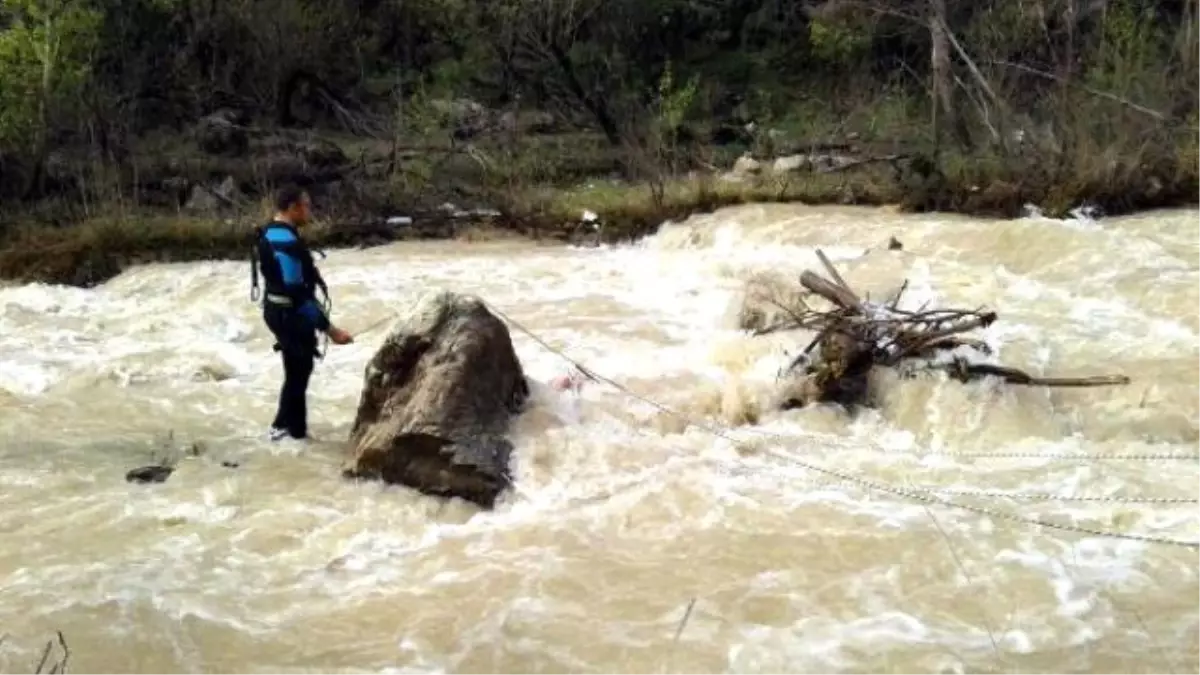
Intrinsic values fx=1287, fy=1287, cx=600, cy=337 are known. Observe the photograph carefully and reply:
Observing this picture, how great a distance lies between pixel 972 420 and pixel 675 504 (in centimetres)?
235

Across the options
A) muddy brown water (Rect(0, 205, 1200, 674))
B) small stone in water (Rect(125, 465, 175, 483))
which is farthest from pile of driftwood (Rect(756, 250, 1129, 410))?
small stone in water (Rect(125, 465, 175, 483))

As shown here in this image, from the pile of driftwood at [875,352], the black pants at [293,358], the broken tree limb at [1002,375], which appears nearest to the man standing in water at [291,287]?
the black pants at [293,358]

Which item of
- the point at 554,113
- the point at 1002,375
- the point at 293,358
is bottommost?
the point at 1002,375

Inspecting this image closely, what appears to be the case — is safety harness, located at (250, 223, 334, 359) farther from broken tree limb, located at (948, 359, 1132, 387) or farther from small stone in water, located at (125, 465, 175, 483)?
broken tree limb, located at (948, 359, 1132, 387)

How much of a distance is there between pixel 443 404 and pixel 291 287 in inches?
47.9

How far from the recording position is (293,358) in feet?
26.2

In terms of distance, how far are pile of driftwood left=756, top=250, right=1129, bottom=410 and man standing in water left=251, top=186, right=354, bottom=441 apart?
3142 mm

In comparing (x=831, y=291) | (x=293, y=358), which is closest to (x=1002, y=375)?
(x=831, y=291)

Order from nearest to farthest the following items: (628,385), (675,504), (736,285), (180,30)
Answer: (675,504) < (628,385) < (736,285) < (180,30)

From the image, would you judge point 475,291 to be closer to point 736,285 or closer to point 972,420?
point 736,285

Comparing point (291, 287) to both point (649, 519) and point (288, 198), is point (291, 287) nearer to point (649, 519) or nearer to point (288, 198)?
point (288, 198)

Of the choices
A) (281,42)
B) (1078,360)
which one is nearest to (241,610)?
(1078,360)

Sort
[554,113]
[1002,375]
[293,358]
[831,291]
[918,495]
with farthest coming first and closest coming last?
[554,113], [831,291], [1002,375], [293,358], [918,495]

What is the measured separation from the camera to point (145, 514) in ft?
23.2
